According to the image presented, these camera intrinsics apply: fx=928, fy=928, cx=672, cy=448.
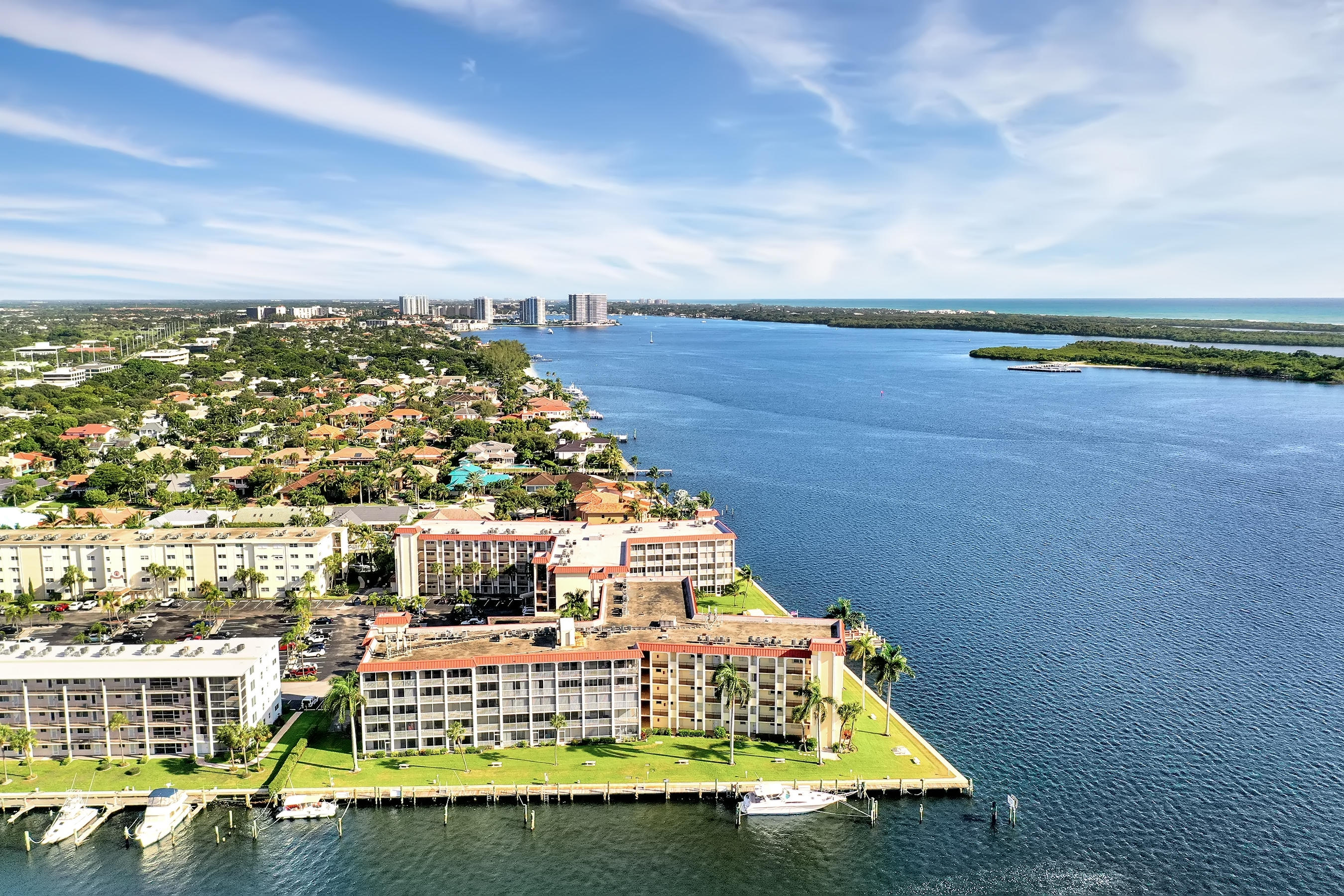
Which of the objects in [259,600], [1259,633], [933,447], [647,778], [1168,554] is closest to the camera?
[647,778]

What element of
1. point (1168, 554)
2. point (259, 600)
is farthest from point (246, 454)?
point (1168, 554)

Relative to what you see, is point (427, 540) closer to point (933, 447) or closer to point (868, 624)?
point (868, 624)

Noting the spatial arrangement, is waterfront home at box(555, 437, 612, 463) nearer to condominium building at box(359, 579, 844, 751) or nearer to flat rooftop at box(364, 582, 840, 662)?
flat rooftop at box(364, 582, 840, 662)

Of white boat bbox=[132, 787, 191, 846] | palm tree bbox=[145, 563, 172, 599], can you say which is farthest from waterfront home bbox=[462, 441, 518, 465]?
white boat bbox=[132, 787, 191, 846]

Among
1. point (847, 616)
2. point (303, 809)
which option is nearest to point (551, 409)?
point (847, 616)

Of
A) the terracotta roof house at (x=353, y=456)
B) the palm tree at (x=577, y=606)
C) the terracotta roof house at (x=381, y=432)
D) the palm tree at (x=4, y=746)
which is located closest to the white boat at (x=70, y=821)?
the palm tree at (x=4, y=746)

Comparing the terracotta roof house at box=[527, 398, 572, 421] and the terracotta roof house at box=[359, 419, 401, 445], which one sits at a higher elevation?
the terracotta roof house at box=[527, 398, 572, 421]
